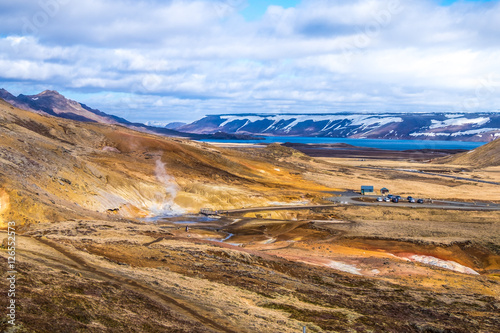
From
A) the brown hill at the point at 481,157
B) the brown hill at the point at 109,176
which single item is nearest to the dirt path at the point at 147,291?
the brown hill at the point at 109,176

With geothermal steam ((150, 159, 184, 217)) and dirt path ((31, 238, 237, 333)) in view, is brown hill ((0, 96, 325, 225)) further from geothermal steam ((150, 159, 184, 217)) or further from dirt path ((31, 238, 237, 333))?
dirt path ((31, 238, 237, 333))

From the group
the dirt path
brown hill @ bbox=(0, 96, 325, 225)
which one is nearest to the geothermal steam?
brown hill @ bbox=(0, 96, 325, 225)

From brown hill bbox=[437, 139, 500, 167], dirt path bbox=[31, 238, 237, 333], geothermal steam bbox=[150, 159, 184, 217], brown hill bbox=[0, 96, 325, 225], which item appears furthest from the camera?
brown hill bbox=[437, 139, 500, 167]

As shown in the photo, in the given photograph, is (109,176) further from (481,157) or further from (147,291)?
(481,157)

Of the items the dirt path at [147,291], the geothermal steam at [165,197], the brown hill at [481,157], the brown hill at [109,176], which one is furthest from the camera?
the brown hill at [481,157]

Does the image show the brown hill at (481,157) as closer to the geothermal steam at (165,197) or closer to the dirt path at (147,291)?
the geothermal steam at (165,197)
